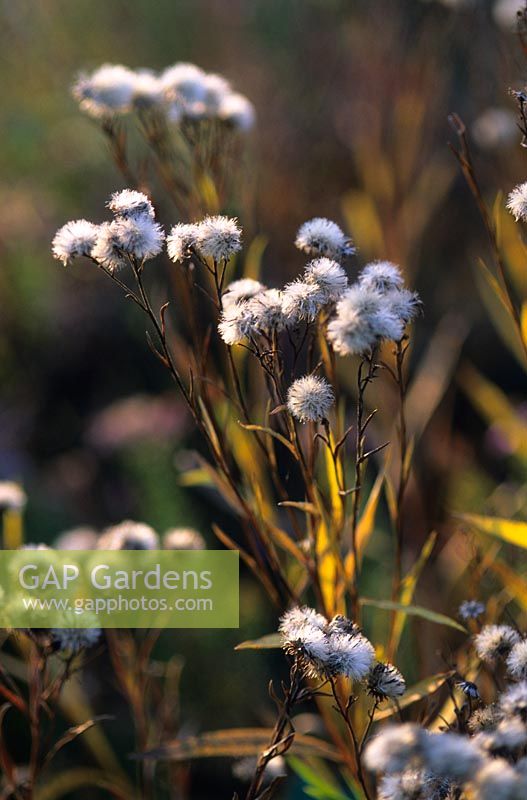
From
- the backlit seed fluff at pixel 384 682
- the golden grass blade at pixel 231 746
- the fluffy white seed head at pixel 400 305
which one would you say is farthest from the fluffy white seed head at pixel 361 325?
the golden grass blade at pixel 231 746

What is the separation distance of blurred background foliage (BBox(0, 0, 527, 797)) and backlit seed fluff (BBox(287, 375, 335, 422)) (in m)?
0.53

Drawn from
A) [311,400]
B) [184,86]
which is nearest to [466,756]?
[311,400]

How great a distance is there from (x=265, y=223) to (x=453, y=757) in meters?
2.05

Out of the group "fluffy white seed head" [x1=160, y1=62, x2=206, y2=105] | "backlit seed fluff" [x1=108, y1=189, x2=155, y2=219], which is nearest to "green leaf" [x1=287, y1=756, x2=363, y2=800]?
"backlit seed fluff" [x1=108, y1=189, x2=155, y2=219]

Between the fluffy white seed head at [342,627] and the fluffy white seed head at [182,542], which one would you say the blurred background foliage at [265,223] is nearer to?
the fluffy white seed head at [182,542]

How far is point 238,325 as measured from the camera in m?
0.66

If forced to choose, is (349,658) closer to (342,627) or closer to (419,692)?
(342,627)

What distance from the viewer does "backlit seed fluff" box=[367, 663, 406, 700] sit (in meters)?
0.62

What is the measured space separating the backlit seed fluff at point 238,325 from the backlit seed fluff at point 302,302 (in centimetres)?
3

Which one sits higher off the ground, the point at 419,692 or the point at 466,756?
the point at 419,692

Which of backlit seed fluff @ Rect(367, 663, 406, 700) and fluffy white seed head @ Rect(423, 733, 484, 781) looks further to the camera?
backlit seed fluff @ Rect(367, 663, 406, 700)

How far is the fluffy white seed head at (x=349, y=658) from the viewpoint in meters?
0.59

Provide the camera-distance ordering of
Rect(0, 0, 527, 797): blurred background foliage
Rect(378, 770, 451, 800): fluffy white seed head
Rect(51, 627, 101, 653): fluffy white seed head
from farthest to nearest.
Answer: Rect(0, 0, 527, 797): blurred background foliage
Rect(51, 627, 101, 653): fluffy white seed head
Rect(378, 770, 451, 800): fluffy white seed head

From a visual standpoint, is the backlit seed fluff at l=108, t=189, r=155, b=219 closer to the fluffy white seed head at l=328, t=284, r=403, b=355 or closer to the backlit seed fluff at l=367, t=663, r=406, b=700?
the fluffy white seed head at l=328, t=284, r=403, b=355
